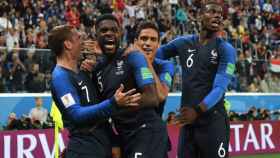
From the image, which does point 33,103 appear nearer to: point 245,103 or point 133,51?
point 245,103

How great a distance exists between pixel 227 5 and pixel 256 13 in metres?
1.24

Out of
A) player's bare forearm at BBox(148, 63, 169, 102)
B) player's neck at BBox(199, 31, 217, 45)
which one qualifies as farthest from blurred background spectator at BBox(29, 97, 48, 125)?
player's bare forearm at BBox(148, 63, 169, 102)

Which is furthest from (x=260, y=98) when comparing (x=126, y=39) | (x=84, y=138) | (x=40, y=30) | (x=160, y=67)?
(x=84, y=138)

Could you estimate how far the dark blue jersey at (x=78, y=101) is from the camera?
4.45 m

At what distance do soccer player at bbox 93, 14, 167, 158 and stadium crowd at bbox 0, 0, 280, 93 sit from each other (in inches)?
289

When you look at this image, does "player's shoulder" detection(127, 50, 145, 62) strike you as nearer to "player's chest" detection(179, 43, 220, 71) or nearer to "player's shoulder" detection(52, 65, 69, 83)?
"player's shoulder" detection(52, 65, 69, 83)

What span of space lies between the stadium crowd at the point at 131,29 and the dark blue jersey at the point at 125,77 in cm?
733

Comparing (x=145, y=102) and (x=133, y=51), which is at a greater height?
(x=133, y=51)

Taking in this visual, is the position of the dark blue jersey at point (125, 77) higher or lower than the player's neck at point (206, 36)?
lower

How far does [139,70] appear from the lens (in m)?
4.61

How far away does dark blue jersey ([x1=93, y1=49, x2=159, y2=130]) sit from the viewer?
4.64 metres

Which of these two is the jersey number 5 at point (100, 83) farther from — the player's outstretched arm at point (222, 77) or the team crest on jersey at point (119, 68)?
the player's outstretched arm at point (222, 77)

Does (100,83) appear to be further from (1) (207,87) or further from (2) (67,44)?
(1) (207,87)

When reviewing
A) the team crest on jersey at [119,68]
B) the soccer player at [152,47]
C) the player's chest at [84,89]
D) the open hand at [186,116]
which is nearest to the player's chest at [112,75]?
the team crest on jersey at [119,68]
